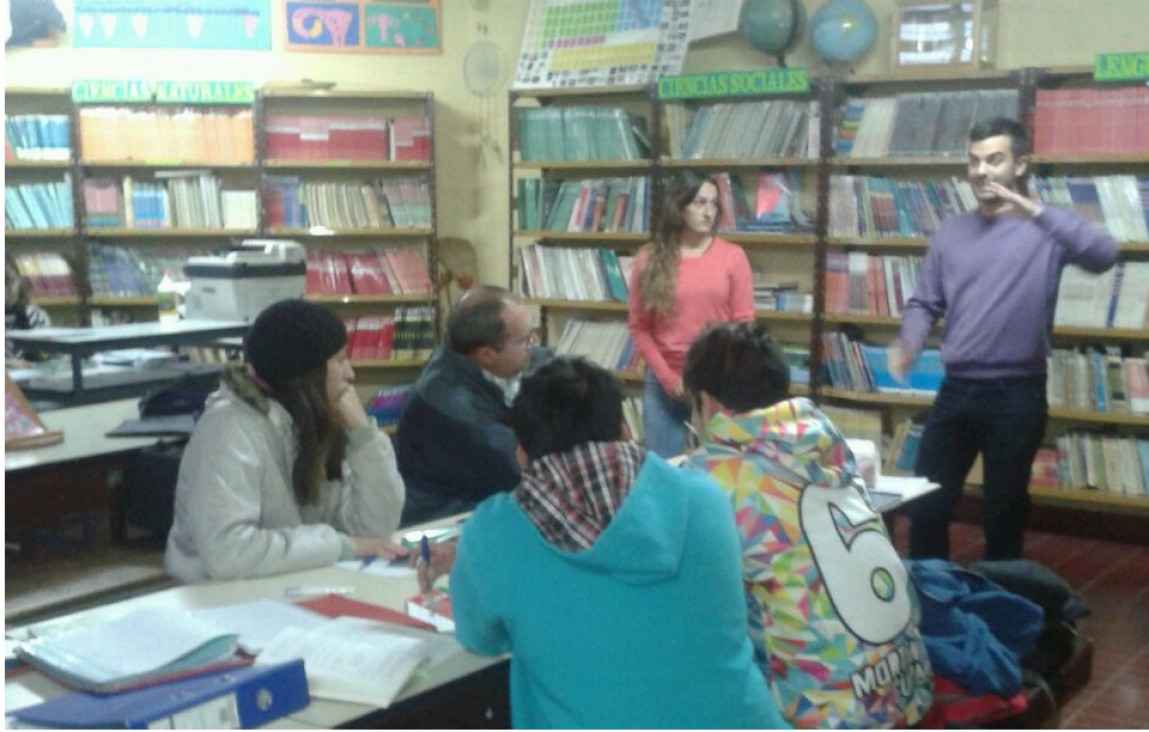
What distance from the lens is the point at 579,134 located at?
6188mm

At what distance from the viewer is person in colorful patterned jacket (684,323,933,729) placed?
2043 millimetres

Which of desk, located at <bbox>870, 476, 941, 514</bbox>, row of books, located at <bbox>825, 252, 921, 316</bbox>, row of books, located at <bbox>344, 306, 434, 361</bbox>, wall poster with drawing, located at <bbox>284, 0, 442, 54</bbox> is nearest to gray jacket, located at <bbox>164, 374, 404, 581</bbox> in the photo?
desk, located at <bbox>870, 476, 941, 514</bbox>

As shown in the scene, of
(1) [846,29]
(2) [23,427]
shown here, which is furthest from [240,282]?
(1) [846,29]

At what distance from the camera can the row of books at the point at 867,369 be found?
17.5 ft

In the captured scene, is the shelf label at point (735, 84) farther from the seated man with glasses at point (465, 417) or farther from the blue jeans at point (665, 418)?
the seated man with glasses at point (465, 417)

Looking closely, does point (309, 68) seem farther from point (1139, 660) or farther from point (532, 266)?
point (1139, 660)

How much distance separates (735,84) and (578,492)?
418 cm

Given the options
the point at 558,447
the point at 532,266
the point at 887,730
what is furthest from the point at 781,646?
the point at 532,266

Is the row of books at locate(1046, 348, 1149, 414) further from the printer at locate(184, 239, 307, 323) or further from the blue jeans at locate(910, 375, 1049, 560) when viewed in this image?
the printer at locate(184, 239, 307, 323)

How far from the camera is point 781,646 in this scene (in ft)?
6.80

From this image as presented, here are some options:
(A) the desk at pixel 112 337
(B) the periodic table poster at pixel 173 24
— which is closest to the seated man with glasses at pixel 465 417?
(A) the desk at pixel 112 337

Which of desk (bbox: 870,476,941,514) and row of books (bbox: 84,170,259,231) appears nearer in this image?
desk (bbox: 870,476,941,514)

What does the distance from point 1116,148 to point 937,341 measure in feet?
3.46

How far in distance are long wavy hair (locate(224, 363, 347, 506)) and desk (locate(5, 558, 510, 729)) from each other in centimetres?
22
